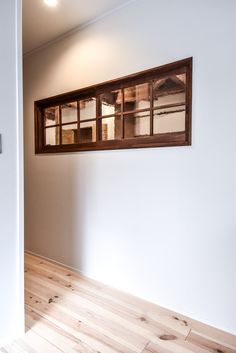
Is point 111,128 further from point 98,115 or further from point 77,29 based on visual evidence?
point 77,29

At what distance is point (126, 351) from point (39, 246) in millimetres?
1814

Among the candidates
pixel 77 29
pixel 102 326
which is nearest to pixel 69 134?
pixel 77 29

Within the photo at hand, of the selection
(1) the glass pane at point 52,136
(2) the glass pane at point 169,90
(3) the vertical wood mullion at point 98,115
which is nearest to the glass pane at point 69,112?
(1) the glass pane at point 52,136

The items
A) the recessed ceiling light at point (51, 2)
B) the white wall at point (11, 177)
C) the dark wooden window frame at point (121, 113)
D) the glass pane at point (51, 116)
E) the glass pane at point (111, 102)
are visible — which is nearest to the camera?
the white wall at point (11, 177)

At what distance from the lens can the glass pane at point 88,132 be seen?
2.40 m

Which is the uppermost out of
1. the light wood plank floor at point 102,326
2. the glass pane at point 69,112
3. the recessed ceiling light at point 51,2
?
the recessed ceiling light at point 51,2

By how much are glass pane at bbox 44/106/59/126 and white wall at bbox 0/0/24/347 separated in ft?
3.98

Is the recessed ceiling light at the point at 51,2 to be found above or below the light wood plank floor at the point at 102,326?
above

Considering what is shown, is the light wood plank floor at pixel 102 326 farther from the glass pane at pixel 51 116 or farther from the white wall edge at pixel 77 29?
the white wall edge at pixel 77 29

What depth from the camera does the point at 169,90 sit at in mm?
1882

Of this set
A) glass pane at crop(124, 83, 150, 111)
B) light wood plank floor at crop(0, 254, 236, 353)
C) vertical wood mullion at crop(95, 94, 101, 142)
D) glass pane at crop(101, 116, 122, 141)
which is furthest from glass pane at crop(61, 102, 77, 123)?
light wood plank floor at crop(0, 254, 236, 353)

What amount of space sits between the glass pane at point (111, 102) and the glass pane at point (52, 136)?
0.70 meters

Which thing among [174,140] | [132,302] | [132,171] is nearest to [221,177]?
[174,140]

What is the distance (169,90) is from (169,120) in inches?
9.2
